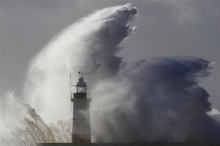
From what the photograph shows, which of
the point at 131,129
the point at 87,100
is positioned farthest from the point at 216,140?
the point at 87,100

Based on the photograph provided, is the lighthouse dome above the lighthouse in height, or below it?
above

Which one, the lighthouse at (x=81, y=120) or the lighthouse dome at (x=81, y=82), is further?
the lighthouse dome at (x=81, y=82)

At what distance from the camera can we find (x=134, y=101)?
6231 centimetres

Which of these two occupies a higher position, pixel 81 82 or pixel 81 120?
pixel 81 82

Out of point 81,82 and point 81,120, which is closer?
point 81,120

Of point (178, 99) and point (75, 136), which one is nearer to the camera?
point (75, 136)

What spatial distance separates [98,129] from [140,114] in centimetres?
351

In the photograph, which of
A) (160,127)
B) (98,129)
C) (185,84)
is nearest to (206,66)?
(185,84)

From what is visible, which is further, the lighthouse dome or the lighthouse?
the lighthouse dome

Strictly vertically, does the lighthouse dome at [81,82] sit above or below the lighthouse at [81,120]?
above

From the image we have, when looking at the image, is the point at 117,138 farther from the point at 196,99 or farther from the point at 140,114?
the point at 196,99

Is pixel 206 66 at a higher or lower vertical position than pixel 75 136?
higher

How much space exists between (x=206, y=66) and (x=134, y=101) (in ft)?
21.3

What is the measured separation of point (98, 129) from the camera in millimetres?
61125
